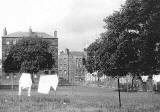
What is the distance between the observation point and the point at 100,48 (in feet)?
178

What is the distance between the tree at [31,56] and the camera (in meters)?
96.4

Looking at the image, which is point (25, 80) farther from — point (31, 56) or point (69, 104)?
point (31, 56)

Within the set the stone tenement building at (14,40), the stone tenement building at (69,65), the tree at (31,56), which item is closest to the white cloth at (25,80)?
the tree at (31,56)

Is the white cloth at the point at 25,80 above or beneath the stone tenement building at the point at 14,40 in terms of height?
beneath

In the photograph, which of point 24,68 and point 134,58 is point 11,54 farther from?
point 134,58

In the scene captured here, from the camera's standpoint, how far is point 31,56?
9844cm

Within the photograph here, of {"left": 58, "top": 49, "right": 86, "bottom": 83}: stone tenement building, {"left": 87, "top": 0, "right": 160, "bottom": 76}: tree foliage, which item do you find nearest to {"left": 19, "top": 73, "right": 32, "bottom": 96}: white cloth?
{"left": 87, "top": 0, "right": 160, "bottom": 76}: tree foliage

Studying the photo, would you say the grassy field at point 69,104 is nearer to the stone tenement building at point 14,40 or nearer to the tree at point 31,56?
the tree at point 31,56

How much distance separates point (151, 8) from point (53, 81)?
29.8ft

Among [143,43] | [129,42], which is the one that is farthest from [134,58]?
[143,43]

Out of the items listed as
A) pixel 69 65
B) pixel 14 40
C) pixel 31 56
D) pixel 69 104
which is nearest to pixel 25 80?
pixel 69 104

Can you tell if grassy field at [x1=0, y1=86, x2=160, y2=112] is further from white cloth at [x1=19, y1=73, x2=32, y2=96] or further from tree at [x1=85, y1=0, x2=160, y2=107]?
tree at [x1=85, y1=0, x2=160, y2=107]

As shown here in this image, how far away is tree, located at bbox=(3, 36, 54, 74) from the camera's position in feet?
316

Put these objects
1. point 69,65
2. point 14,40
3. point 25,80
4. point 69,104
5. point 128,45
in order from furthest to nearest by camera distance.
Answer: point 69,65 → point 14,40 → point 128,45 → point 25,80 → point 69,104
